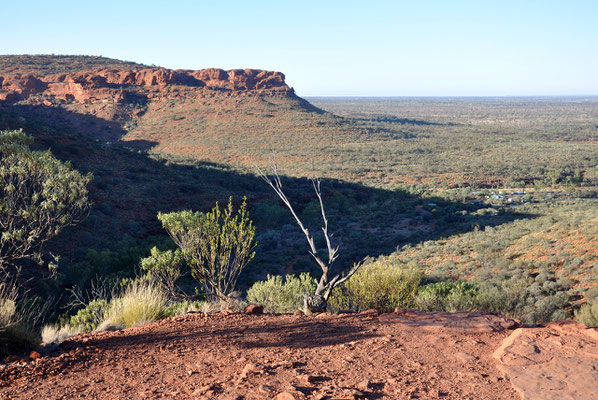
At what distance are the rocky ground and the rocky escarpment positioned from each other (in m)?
61.6

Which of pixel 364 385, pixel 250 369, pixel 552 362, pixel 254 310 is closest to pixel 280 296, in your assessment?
pixel 254 310

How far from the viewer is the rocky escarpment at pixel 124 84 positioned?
5800 centimetres

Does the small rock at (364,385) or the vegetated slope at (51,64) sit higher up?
the vegetated slope at (51,64)

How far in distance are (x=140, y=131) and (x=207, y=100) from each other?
A: 14.6m

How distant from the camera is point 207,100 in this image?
6425 cm

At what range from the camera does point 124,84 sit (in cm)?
6562

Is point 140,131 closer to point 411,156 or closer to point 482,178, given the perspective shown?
point 411,156

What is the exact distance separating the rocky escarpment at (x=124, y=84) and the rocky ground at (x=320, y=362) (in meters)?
61.6

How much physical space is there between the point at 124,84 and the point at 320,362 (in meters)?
69.9

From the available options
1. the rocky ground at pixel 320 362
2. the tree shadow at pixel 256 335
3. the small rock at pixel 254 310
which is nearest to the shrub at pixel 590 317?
the rocky ground at pixel 320 362

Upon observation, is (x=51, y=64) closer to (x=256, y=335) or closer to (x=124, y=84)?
(x=124, y=84)

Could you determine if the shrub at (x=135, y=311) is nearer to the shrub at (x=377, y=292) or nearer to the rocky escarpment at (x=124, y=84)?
the shrub at (x=377, y=292)

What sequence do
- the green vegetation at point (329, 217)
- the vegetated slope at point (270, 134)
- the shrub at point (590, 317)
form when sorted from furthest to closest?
the vegetated slope at point (270, 134) < the green vegetation at point (329, 217) < the shrub at point (590, 317)

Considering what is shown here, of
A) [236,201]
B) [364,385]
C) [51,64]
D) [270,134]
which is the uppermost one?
[51,64]
